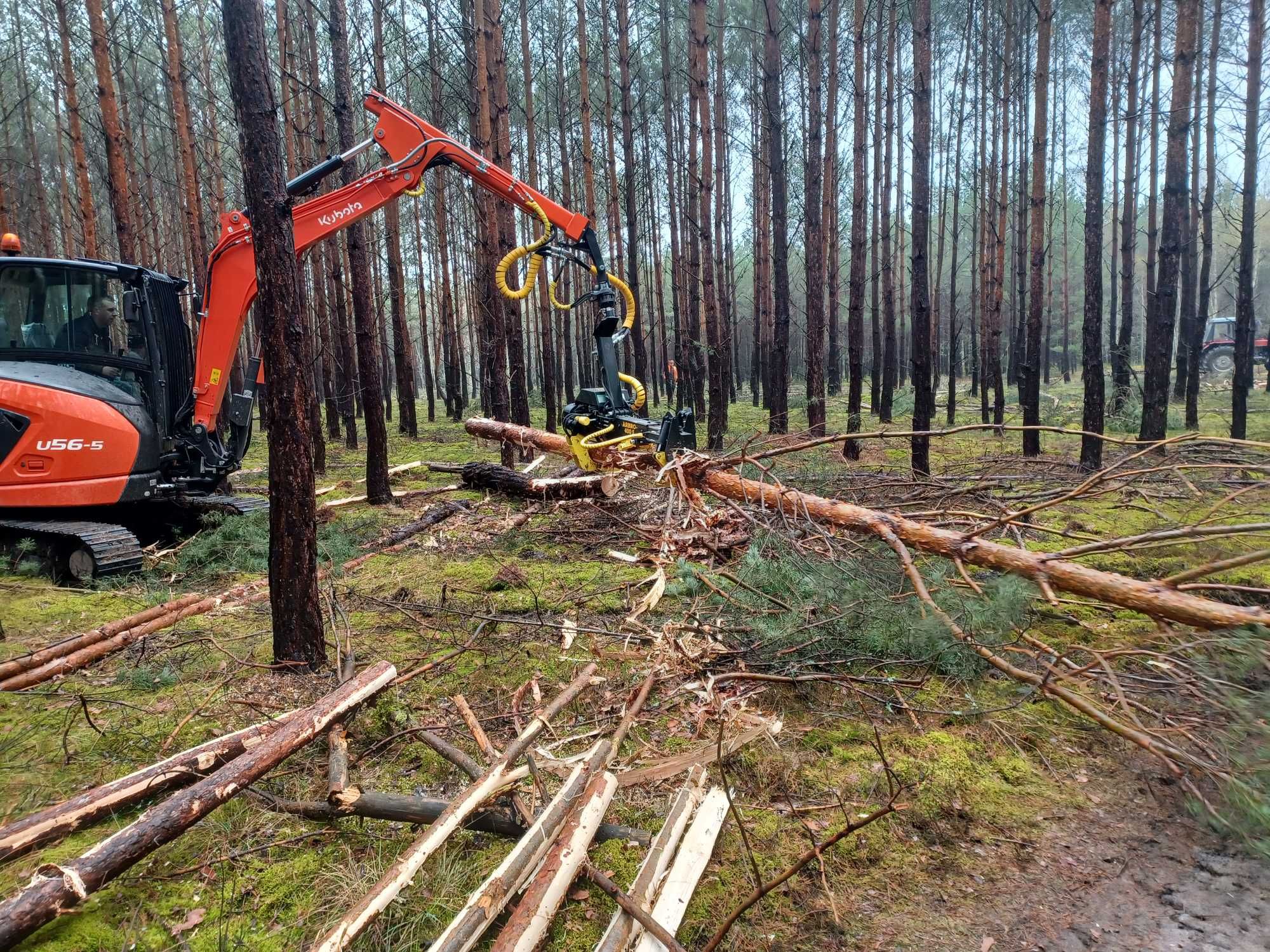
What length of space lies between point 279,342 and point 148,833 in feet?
7.64

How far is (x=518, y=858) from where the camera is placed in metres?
2.15

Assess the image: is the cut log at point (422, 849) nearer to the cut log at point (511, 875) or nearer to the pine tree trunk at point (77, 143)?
the cut log at point (511, 875)

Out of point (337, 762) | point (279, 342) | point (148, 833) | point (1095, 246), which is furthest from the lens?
point (1095, 246)

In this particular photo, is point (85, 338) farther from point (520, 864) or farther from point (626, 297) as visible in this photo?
point (520, 864)

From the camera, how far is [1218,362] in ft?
80.6

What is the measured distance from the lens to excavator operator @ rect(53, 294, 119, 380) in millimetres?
6434

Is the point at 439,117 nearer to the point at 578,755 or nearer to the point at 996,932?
the point at 578,755

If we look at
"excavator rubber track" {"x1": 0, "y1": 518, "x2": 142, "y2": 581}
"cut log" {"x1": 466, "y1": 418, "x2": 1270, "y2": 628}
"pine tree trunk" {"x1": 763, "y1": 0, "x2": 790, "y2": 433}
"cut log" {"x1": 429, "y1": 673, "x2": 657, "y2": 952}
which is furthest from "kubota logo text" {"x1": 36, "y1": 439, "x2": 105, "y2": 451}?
"pine tree trunk" {"x1": 763, "y1": 0, "x2": 790, "y2": 433}

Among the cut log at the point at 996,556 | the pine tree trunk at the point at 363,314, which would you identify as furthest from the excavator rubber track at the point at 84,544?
the cut log at the point at 996,556

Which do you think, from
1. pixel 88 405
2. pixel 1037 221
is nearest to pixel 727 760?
pixel 88 405

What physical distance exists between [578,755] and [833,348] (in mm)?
23523

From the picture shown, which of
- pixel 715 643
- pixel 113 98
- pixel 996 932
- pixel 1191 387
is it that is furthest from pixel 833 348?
pixel 996 932

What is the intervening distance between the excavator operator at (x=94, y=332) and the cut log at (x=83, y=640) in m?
2.93

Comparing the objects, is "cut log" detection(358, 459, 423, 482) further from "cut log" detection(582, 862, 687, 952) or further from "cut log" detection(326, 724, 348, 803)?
"cut log" detection(582, 862, 687, 952)
